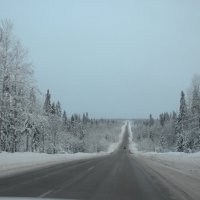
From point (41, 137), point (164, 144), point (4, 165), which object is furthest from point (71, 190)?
point (164, 144)

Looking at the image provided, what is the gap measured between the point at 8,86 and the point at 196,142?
1784 inches

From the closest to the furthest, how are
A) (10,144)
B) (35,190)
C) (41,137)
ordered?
(35,190) < (10,144) < (41,137)

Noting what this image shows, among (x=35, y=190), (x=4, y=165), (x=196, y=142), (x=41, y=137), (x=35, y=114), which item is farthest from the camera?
(x=41, y=137)

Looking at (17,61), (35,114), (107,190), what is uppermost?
(17,61)

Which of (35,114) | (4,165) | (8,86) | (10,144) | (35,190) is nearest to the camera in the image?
(35,190)

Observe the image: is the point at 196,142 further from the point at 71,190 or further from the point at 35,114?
the point at 71,190

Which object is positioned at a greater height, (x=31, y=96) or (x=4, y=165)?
(x=31, y=96)

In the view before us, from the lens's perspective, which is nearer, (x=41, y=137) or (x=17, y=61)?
(x=17, y=61)

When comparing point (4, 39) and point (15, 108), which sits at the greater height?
point (4, 39)

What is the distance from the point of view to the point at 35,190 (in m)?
16.8

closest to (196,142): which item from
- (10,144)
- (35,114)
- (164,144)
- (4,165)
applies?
(10,144)

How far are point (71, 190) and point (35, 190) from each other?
135 cm

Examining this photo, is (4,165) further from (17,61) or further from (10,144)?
(10,144)

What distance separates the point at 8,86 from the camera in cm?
4516
